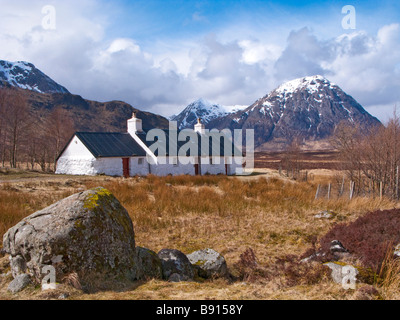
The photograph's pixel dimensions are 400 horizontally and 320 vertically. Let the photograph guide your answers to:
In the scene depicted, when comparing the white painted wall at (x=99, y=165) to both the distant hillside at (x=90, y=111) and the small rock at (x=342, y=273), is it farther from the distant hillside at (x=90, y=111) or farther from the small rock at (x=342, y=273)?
the distant hillside at (x=90, y=111)

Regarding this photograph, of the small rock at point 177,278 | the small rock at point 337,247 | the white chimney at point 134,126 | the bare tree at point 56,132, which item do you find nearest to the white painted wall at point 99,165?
the white chimney at point 134,126

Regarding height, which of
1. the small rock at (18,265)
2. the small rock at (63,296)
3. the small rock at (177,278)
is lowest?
the small rock at (177,278)

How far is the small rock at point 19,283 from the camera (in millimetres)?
4637

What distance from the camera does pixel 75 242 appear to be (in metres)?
4.85

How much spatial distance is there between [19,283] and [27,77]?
637ft

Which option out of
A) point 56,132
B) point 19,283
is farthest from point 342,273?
point 56,132

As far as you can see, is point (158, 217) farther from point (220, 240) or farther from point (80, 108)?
point (80, 108)

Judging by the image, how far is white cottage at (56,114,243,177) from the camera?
91.9 feet

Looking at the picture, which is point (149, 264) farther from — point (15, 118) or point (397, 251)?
point (15, 118)

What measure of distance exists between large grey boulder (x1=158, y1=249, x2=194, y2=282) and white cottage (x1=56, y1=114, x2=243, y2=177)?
2228cm

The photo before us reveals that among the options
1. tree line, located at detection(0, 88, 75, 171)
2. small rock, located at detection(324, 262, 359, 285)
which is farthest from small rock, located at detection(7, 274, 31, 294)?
tree line, located at detection(0, 88, 75, 171)

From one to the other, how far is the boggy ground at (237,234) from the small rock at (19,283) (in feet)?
0.36

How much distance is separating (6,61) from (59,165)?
17756cm
